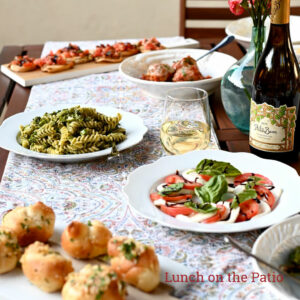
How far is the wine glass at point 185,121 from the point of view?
4.04 feet

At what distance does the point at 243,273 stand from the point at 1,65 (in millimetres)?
1594

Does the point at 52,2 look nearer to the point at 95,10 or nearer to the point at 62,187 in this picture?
the point at 95,10

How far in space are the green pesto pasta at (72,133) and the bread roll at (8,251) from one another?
17.8 inches

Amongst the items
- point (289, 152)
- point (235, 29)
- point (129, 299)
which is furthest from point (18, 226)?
point (235, 29)

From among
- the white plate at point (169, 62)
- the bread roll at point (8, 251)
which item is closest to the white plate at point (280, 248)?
the bread roll at point (8, 251)

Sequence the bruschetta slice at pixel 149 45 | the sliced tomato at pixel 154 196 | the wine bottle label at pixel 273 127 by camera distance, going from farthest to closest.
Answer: the bruschetta slice at pixel 149 45, the wine bottle label at pixel 273 127, the sliced tomato at pixel 154 196

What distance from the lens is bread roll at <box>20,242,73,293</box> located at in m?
0.77

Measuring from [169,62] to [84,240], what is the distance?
1275 mm

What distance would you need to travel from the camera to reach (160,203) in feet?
3.35

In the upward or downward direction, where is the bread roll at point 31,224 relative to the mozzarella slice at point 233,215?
upward

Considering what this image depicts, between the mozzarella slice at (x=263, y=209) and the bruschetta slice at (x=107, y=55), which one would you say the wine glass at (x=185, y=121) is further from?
the bruschetta slice at (x=107, y=55)

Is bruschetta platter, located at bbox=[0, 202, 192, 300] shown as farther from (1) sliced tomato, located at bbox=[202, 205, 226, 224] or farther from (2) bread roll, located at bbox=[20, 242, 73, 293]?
(1) sliced tomato, located at bbox=[202, 205, 226, 224]

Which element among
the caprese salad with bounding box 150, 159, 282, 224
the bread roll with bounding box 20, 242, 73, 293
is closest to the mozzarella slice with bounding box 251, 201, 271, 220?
the caprese salad with bounding box 150, 159, 282, 224

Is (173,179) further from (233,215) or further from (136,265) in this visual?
(136,265)
